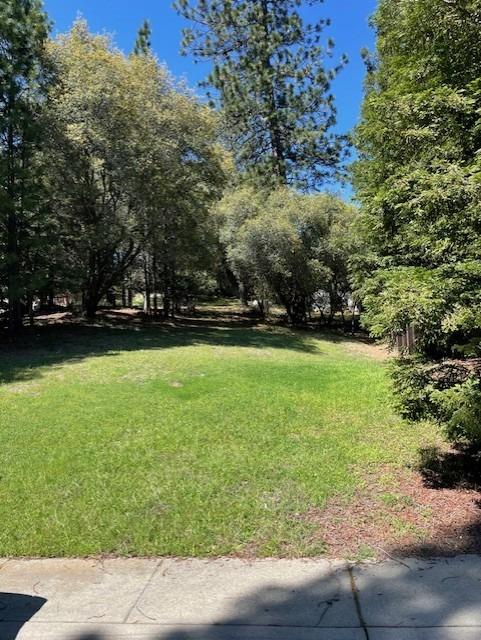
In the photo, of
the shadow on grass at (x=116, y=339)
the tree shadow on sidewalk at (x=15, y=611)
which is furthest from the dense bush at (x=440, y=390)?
the shadow on grass at (x=116, y=339)

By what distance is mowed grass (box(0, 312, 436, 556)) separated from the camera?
11.8 ft

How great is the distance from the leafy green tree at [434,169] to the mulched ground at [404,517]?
23.8 inches

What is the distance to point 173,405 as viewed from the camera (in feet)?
22.3

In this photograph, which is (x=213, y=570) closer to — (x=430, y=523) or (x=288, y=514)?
(x=288, y=514)

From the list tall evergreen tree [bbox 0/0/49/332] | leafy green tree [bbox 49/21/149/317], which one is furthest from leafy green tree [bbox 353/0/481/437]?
leafy green tree [bbox 49/21/149/317]

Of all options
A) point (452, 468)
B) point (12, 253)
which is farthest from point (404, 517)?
point (12, 253)

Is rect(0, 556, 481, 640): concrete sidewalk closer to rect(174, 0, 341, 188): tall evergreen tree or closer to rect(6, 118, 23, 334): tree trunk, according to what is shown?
rect(6, 118, 23, 334): tree trunk

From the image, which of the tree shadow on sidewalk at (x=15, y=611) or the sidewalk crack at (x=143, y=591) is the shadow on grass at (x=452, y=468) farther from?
the tree shadow on sidewalk at (x=15, y=611)

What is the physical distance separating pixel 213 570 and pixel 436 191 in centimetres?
272

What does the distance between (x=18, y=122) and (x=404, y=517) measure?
44.3ft

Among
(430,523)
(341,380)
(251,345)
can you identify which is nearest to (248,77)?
(251,345)

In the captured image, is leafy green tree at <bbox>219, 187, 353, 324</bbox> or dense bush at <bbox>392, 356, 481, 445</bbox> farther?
leafy green tree at <bbox>219, 187, 353, 324</bbox>

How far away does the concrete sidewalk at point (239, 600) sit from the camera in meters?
2.54

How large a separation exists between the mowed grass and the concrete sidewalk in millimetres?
229
